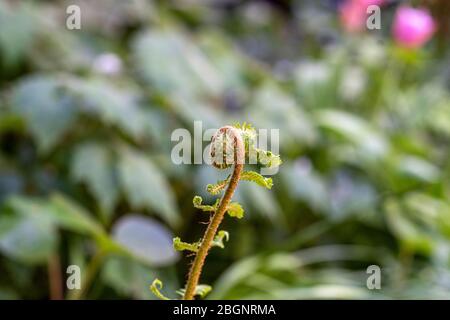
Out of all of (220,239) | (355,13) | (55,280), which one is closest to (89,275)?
(55,280)

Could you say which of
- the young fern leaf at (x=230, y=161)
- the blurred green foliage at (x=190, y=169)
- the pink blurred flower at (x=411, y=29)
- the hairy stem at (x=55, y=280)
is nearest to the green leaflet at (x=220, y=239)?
the young fern leaf at (x=230, y=161)

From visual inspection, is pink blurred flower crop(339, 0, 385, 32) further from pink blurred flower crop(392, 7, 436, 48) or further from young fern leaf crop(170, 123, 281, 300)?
young fern leaf crop(170, 123, 281, 300)

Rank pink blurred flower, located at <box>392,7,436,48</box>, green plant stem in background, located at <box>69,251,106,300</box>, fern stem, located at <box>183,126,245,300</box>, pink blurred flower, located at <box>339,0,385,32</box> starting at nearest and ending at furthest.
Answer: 1. fern stem, located at <box>183,126,245,300</box>
2. green plant stem in background, located at <box>69,251,106,300</box>
3. pink blurred flower, located at <box>392,7,436,48</box>
4. pink blurred flower, located at <box>339,0,385,32</box>

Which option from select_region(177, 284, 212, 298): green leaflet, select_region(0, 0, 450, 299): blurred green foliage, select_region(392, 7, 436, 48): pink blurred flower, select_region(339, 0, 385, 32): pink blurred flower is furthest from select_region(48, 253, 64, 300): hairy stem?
select_region(339, 0, 385, 32): pink blurred flower

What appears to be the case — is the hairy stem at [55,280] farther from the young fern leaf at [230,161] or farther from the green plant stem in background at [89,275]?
the young fern leaf at [230,161]

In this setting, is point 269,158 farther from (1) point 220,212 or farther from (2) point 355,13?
(2) point 355,13

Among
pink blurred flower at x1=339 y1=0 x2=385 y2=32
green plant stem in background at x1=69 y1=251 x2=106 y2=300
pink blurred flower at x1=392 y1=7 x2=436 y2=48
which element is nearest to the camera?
green plant stem in background at x1=69 y1=251 x2=106 y2=300
